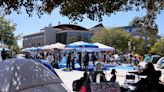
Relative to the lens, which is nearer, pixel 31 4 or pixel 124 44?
pixel 31 4

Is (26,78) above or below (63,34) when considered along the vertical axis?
below

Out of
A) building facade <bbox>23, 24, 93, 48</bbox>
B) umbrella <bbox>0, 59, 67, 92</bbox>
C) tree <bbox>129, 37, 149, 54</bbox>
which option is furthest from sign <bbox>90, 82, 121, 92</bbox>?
building facade <bbox>23, 24, 93, 48</bbox>

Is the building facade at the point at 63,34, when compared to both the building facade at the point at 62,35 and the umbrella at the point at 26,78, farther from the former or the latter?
the umbrella at the point at 26,78

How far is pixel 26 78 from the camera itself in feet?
22.6

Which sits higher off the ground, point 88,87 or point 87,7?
point 87,7

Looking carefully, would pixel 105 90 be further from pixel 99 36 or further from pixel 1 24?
pixel 99 36

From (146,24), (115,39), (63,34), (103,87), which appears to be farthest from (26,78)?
(63,34)

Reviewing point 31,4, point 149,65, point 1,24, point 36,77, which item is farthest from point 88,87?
point 1,24

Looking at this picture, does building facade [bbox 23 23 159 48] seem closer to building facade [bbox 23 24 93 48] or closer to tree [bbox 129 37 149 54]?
building facade [bbox 23 24 93 48]

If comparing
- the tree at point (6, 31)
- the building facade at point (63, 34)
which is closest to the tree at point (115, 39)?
the building facade at point (63, 34)

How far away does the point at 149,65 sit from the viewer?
10812 mm

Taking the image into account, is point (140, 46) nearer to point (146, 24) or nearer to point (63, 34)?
point (63, 34)

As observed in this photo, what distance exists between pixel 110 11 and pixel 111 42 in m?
80.8

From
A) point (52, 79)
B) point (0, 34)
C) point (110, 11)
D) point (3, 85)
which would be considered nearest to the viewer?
point (3, 85)
